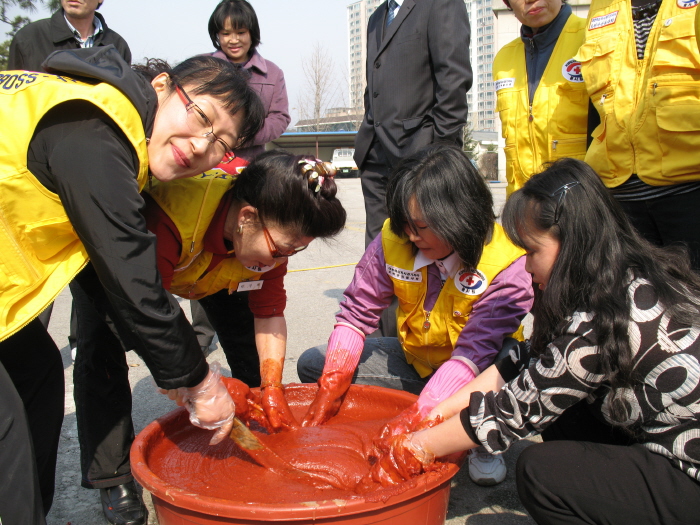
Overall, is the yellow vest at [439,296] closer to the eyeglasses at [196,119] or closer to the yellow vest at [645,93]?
the yellow vest at [645,93]

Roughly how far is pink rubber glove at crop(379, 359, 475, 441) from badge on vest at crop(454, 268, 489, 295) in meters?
0.25

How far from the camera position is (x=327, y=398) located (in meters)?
2.09

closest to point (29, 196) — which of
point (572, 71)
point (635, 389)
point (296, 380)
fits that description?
point (635, 389)

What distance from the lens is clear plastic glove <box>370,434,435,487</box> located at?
1.54m

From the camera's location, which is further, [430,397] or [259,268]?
[259,268]

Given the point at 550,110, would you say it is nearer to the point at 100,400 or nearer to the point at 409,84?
the point at 409,84

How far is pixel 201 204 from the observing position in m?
1.81

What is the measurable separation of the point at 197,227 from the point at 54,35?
211cm

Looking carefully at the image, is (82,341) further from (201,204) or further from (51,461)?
(201,204)

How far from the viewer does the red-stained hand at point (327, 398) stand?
6.75ft

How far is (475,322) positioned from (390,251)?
0.43 metres

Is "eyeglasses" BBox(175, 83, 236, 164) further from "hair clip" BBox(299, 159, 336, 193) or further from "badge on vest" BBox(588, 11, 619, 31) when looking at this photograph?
"badge on vest" BBox(588, 11, 619, 31)

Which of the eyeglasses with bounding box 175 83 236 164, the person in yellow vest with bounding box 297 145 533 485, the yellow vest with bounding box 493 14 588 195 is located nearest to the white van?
the yellow vest with bounding box 493 14 588 195

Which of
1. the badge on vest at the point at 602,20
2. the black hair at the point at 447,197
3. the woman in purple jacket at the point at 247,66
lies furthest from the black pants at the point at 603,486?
the woman in purple jacket at the point at 247,66
